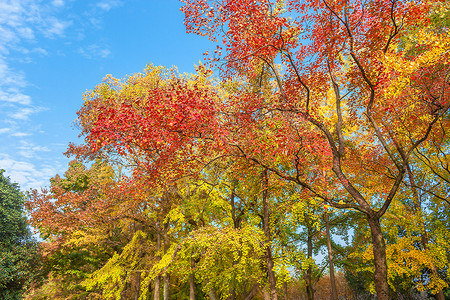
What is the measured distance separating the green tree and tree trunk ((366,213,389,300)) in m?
21.7

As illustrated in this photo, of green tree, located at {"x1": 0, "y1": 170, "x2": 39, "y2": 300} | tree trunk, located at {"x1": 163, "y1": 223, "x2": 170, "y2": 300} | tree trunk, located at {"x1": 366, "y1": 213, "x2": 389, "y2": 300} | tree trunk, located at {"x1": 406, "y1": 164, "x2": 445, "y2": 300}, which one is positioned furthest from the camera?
green tree, located at {"x1": 0, "y1": 170, "x2": 39, "y2": 300}

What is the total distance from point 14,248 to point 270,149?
20293 millimetres

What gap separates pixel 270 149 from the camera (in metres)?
10.8

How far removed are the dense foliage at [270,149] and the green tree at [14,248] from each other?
149cm

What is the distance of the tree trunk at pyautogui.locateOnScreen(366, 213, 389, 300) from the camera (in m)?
7.73

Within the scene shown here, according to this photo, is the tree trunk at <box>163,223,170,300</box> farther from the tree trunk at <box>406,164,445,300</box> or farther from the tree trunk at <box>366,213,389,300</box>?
the tree trunk at <box>406,164,445,300</box>

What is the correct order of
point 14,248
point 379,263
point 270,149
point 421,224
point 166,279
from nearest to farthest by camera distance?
point 379,263 < point 270,149 < point 421,224 < point 166,279 < point 14,248

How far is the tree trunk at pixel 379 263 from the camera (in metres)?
7.73

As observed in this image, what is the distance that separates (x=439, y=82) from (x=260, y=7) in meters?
6.49

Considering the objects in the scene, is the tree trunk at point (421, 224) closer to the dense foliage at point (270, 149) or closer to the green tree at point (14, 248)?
the dense foliage at point (270, 149)

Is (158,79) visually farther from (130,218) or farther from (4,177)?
(4,177)

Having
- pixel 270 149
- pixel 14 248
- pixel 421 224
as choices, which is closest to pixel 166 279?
pixel 270 149

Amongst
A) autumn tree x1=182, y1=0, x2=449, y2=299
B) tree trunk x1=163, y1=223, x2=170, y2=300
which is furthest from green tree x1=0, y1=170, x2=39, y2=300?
autumn tree x1=182, y1=0, x2=449, y2=299

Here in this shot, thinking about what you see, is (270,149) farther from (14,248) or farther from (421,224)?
(14,248)
